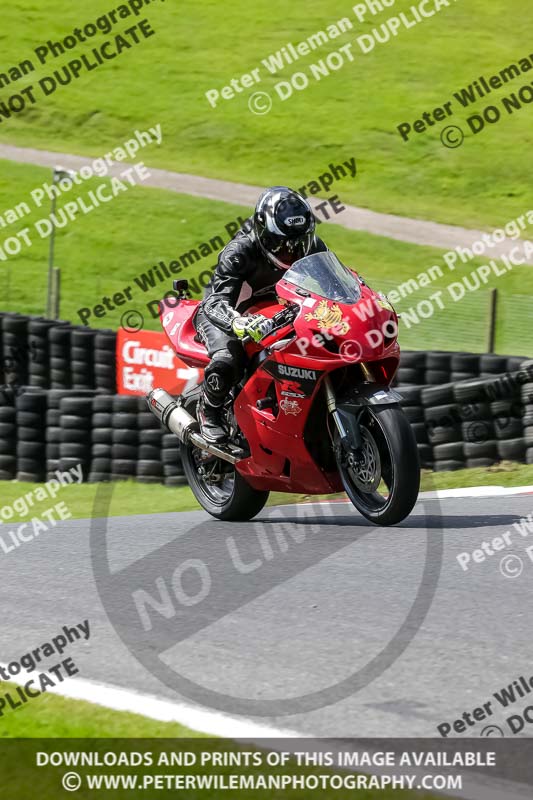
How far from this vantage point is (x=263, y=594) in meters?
5.91

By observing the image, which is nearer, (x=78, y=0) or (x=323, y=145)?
(x=323, y=145)

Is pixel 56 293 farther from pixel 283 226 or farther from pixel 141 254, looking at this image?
pixel 283 226

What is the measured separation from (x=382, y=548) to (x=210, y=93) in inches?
1261

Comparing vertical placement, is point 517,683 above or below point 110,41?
below

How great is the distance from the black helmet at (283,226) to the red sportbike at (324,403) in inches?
10.6

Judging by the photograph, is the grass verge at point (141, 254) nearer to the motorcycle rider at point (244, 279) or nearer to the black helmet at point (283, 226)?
the motorcycle rider at point (244, 279)

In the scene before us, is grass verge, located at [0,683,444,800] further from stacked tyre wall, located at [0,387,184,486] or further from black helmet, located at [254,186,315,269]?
stacked tyre wall, located at [0,387,184,486]

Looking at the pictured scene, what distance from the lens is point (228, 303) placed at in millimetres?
7578

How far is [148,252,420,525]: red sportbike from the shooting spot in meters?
6.77

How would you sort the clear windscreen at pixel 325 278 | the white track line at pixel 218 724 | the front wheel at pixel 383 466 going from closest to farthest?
the white track line at pixel 218 724 < the front wheel at pixel 383 466 < the clear windscreen at pixel 325 278

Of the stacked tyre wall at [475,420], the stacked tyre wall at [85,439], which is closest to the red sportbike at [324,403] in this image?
the stacked tyre wall at [475,420]

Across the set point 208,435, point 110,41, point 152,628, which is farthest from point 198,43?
point 152,628

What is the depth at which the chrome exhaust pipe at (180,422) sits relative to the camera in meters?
7.72

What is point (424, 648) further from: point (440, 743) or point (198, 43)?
point (198, 43)
